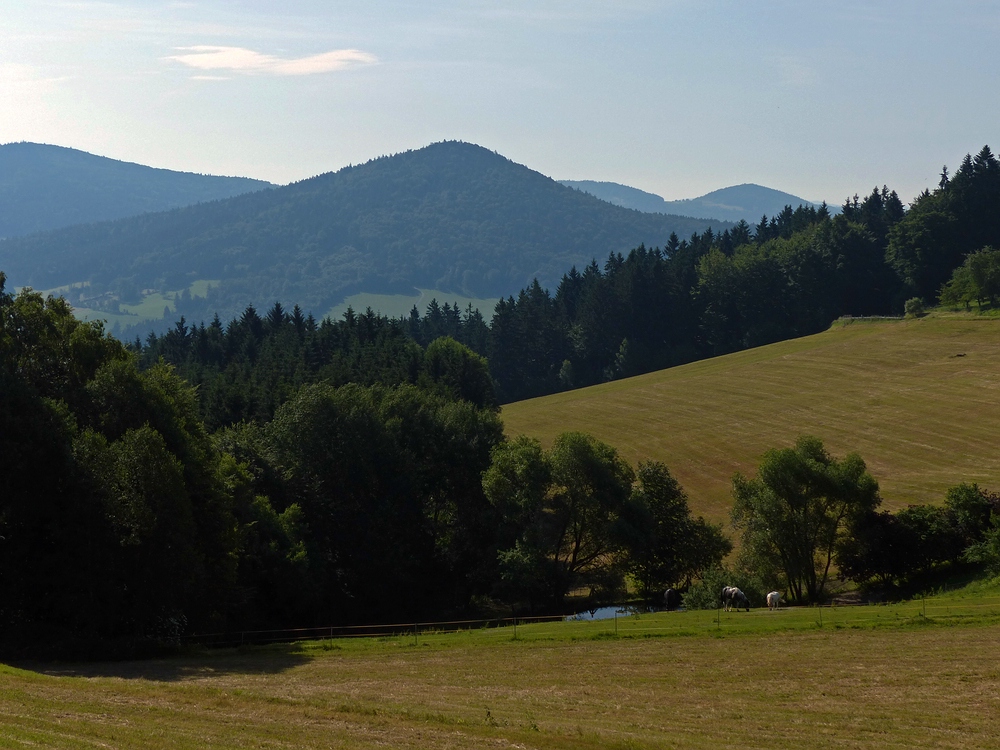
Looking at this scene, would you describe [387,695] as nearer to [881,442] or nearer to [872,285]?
[881,442]

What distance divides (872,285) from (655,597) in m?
105

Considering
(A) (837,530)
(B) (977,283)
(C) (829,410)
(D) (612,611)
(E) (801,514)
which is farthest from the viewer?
(B) (977,283)

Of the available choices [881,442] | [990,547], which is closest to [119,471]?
[990,547]

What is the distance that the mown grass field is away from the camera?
71.5 ft

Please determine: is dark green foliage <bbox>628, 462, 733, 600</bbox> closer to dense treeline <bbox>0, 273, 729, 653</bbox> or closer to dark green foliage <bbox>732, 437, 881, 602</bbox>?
dense treeline <bbox>0, 273, 729, 653</bbox>

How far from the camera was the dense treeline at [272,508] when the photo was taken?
131ft

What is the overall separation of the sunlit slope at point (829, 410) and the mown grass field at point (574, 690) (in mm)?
30472

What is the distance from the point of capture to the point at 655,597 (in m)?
56.5

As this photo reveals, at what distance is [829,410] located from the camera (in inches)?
3472

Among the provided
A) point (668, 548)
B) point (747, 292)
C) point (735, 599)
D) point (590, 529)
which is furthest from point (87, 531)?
point (747, 292)

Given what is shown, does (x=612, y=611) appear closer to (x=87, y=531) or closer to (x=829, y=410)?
(x=87, y=531)

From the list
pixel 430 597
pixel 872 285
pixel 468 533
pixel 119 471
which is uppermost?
pixel 872 285

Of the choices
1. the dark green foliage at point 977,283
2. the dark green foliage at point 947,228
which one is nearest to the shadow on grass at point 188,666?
the dark green foliage at point 977,283

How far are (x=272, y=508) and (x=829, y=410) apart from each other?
2069 inches
